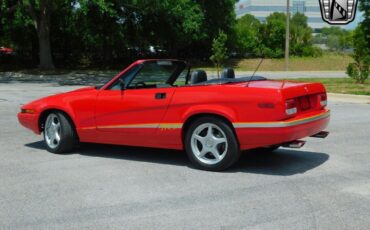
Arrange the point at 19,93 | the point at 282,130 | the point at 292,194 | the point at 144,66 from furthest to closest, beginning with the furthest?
1. the point at 19,93
2. the point at 144,66
3. the point at 282,130
4. the point at 292,194

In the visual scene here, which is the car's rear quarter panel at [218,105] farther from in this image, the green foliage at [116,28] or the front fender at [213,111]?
the green foliage at [116,28]

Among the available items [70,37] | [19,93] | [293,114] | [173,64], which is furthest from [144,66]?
[70,37]

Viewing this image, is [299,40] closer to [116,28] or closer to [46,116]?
[116,28]

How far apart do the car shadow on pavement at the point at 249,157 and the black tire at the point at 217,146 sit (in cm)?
17

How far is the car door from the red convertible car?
0.04 ft

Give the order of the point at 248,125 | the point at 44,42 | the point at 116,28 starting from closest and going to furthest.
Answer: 1. the point at 248,125
2. the point at 44,42
3. the point at 116,28

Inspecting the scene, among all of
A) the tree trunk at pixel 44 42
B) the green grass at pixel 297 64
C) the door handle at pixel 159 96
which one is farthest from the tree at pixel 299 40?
the door handle at pixel 159 96

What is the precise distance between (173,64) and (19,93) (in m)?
11.9

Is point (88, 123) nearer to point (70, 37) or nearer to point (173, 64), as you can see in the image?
point (173, 64)

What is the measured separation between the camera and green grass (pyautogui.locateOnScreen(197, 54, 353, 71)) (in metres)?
39.2

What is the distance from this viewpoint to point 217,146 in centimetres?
626

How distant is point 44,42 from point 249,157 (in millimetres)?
27272

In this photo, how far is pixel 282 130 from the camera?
5828mm

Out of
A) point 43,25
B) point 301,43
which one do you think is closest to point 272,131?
point 43,25
